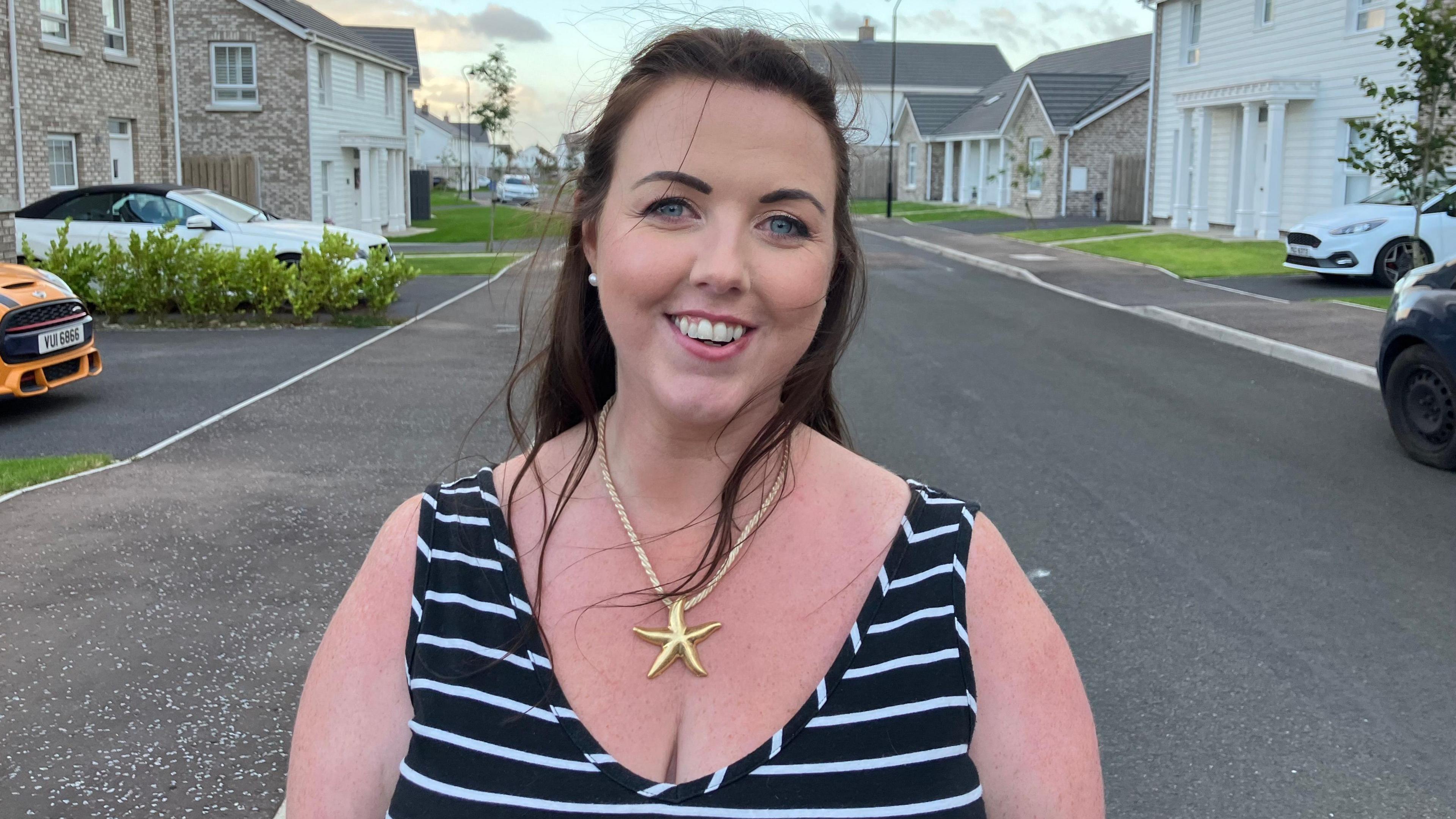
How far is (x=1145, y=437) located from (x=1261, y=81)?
22.1 m

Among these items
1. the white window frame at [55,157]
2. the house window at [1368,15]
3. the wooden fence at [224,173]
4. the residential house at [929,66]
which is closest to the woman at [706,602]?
the white window frame at [55,157]

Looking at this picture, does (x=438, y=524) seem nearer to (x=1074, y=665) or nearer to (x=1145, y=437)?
(x=1074, y=665)

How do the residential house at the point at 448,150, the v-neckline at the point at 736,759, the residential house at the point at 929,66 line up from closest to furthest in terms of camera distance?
the v-neckline at the point at 736,759
the residential house at the point at 929,66
the residential house at the point at 448,150

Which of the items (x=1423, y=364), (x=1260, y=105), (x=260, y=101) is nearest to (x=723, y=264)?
(x=1423, y=364)

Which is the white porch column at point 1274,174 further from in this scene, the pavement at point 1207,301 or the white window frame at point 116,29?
the white window frame at point 116,29

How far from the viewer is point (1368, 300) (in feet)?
57.5

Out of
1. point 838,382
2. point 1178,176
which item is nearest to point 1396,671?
point 838,382

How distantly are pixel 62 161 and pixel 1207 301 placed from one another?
1964cm

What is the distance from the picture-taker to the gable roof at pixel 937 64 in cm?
8175

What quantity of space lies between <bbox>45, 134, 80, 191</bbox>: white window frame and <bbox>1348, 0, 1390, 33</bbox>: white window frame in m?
24.4

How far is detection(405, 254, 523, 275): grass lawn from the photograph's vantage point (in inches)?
987

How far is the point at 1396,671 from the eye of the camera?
505cm

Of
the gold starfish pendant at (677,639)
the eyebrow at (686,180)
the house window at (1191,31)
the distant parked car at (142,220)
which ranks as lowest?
the gold starfish pendant at (677,639)

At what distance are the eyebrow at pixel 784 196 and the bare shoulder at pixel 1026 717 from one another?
531 mm
